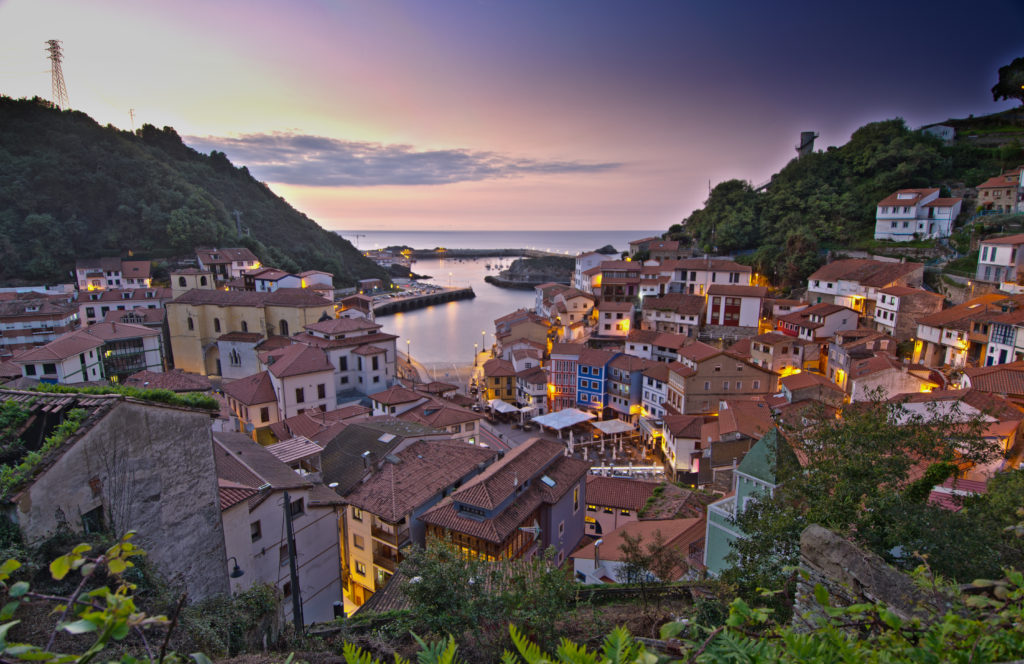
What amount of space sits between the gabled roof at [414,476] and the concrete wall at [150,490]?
183 inches

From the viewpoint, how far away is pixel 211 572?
24.3 ft

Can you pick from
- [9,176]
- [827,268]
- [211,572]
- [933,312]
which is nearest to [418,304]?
[9,176]

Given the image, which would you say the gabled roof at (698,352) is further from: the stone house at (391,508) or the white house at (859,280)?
the stone house at (391,508)

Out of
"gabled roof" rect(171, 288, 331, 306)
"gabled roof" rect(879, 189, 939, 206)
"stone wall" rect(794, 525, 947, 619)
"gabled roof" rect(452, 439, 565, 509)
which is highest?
"gabled roof" rect(879, 189, 939, 206)

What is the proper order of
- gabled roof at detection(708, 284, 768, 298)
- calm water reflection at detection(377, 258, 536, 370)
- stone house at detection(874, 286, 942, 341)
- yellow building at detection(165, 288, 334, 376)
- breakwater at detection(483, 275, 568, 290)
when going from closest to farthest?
1. stone house at detection(874, 286, 942, 341)
2. yellow building at detection(165, 288, 334, 376)
3. gabled roof at detection(708, 284, 768, 298)
4. calm water reflection at detection(377, 258, 536, 370)
5. breakwater at detection(483, 275, 568, 290)

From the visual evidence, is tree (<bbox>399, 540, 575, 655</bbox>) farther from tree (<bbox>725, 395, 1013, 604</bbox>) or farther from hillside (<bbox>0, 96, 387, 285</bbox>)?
hillside (<bbox>0, 96, 387, 285</bbox>)

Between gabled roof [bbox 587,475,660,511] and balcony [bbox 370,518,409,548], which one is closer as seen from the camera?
balcony [bbox 370,518,409,548]

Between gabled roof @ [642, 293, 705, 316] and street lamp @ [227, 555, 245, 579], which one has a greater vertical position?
gabled roof @ [642, 293, 705, 316]

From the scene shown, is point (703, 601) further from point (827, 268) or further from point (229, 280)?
point (229, 280)

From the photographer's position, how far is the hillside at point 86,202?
45469 millimetres

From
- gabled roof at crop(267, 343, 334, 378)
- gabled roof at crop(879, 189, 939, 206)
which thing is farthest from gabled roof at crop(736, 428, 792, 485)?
gabled roof at crop(879, 189, 939, 206)

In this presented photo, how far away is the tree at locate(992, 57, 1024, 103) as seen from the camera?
43.3 m

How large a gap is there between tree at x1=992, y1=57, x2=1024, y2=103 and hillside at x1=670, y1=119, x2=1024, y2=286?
7.10 metres

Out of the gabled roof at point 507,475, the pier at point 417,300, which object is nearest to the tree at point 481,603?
the gabled roof at point 507,475
